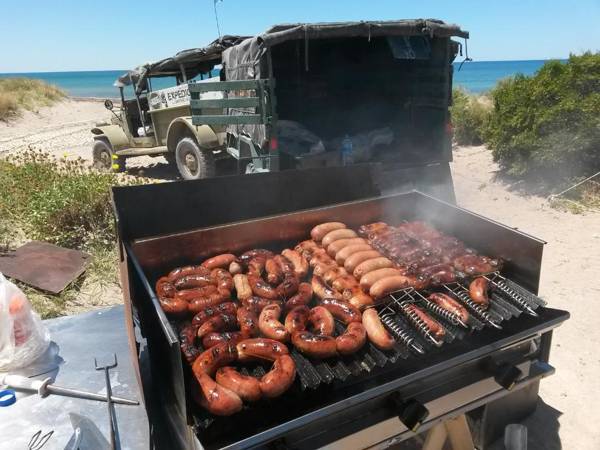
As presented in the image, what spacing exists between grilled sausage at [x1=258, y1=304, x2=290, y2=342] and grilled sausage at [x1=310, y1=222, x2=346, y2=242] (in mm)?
1062

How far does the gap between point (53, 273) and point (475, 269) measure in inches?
183

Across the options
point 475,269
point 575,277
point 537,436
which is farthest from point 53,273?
point 575,277

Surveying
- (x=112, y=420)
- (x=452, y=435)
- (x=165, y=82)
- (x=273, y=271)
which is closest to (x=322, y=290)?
(x=273, y=271)

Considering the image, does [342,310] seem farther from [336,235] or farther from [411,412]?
[336,235]

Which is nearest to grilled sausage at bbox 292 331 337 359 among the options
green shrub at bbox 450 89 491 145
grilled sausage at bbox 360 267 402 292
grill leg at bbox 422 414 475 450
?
grilled sausage at bbox 360 267 402 292

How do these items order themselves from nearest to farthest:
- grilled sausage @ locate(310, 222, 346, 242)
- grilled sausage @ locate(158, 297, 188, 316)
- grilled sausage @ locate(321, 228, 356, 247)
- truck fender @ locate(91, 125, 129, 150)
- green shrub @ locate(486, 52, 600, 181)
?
1. grilled sausage @ locate(158, 297, 188, 316)
2. grilled sausage @ locate(321, 228, 356, 247)
3. grilled sausage @ locate(310, 222, 346, 242)
4. green shrub @ locate(486, 52, 600, 181)
5. truck fender @ locate(91, 125, 129, 150)

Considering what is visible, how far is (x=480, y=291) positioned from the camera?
2.77m

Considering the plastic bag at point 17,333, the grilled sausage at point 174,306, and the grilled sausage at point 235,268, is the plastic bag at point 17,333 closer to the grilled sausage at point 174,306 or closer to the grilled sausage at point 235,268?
the grilled sausage at point 174,306

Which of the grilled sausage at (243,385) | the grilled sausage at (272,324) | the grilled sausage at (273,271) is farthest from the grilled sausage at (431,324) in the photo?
the grilled sausage at (243,385)

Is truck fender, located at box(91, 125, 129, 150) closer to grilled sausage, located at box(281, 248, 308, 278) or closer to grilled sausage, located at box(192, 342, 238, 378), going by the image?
grilled sausage, located at box(281, 248, 308, 278)

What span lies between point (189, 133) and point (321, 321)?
26.1 feet

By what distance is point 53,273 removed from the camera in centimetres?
486

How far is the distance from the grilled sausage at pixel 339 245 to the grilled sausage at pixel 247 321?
948 millimetres

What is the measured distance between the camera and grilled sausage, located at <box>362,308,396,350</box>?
232cm
